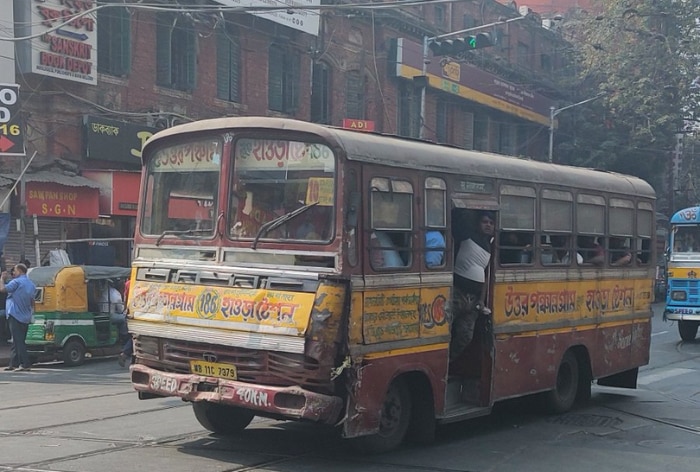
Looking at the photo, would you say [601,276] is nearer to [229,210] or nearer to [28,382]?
[229,210]

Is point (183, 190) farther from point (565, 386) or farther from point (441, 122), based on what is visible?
point (441, 122)

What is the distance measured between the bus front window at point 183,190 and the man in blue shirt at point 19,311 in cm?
742

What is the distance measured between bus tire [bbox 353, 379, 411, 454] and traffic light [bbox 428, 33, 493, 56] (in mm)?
14877

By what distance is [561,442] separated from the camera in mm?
9242

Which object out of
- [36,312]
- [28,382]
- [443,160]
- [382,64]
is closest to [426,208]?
[443,160]

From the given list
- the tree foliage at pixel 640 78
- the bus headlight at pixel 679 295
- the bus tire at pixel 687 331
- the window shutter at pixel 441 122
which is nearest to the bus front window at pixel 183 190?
the bus headlight at pixel 679 295

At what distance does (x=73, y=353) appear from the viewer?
52.9 ft

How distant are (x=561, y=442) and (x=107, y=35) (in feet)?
54.5

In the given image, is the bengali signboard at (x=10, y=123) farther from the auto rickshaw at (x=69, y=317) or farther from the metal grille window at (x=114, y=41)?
the metal grille window at (x=114, y=41)

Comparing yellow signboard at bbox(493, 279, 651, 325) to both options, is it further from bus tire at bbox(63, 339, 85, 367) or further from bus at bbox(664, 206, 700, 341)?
bus tire at bbox(63, 339, 85, 367)

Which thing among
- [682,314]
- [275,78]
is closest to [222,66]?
[275,78]

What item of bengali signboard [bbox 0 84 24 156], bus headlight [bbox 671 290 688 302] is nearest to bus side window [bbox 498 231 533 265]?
bengali signboard [bbox 0 84 24 156]

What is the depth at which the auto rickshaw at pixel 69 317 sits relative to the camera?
15898 millimetres

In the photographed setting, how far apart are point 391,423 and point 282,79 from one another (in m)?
21.2
